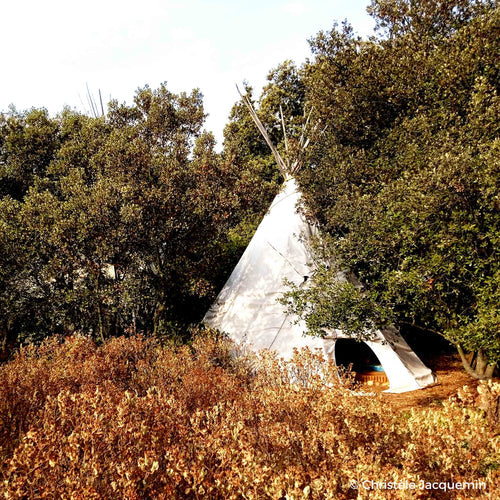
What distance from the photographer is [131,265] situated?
42.3ft

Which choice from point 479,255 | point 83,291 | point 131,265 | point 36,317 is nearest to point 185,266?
point 131,265

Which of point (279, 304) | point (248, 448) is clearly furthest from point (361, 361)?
point (248, 448)

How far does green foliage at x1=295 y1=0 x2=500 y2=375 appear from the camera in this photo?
28.7 feet

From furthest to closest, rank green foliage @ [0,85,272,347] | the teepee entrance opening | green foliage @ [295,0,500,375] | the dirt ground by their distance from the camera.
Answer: the teepee entrance opening, green foliage @ [0,85,272,347], the dirt ground, green foliage @ [295,0,500,375]

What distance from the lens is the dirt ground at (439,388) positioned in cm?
973

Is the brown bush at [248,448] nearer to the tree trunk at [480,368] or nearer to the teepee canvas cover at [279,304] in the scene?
the teepee canvas cover at [279,304]

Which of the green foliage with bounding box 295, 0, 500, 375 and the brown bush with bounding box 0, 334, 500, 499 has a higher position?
the green foliage with bounding box 295, 0, 500, 375

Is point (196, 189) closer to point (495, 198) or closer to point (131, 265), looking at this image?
point (131, 265)

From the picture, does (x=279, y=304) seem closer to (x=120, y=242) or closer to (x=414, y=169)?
(x=120, y=242)

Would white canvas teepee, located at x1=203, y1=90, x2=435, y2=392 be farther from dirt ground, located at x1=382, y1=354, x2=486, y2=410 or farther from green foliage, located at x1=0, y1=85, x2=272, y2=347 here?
green foliage, located at x1=0, y1=85, x2=272, y2=347

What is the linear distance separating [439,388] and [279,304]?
4639 millimetres

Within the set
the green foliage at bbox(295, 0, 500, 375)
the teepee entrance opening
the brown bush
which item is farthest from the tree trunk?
the brown bush

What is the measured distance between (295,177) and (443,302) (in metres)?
6.42

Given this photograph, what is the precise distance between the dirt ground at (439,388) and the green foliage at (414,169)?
5.07 ft
